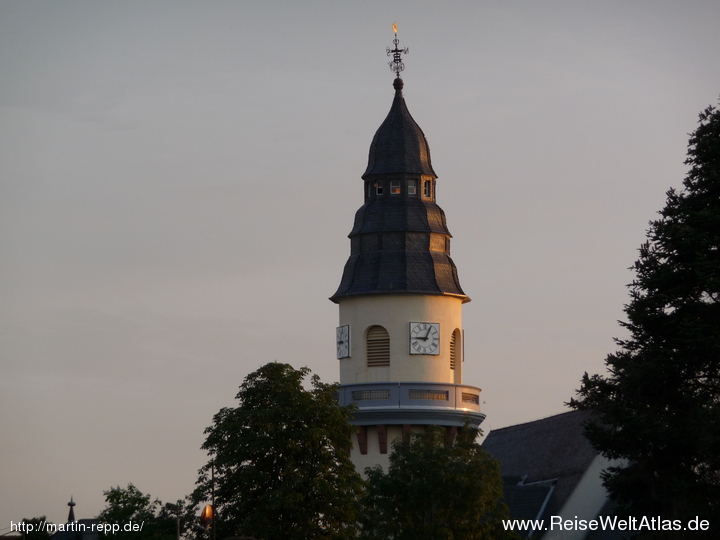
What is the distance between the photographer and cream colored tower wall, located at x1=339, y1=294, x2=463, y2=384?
73.1 metres

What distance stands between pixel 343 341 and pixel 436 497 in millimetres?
20140

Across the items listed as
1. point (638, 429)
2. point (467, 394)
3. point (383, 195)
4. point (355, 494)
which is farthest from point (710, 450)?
point (383, 195)

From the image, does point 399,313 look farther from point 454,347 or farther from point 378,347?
point 454,347

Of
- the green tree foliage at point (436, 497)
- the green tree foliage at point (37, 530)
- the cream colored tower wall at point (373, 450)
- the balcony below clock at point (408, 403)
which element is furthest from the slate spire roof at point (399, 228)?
the green tree foliage at point (37, 530)

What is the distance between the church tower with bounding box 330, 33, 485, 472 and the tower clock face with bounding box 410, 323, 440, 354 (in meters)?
0.05

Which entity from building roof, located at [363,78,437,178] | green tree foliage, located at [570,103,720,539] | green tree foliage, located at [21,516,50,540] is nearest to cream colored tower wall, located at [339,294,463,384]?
building roof, located at [363,78,437,178]

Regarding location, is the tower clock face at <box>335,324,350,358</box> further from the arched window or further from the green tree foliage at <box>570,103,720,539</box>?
the green tree foliage at <box>570,103,720,539</box>

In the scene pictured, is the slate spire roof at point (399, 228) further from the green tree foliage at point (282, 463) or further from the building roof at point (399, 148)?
the green tree foliage at point (282, 463)

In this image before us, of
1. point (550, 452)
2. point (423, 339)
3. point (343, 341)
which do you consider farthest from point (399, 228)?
point (550, 452)

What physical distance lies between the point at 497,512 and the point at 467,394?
16999 millimetres

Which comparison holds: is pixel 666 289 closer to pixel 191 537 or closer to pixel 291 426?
pixel 291 426

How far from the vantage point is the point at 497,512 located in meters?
56.7

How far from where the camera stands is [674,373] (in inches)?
1903

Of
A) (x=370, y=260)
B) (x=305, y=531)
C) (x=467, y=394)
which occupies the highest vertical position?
(x=370, y=260)
